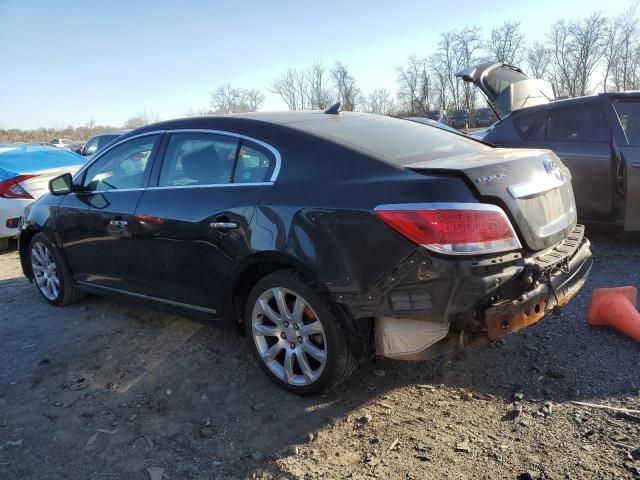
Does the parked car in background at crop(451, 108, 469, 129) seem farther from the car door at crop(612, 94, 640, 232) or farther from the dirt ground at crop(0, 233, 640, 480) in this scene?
the dirt ground at crop(0, 233, 640, 480)

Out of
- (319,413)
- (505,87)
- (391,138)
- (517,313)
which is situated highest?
(505,87)

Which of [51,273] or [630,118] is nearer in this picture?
[51,273]

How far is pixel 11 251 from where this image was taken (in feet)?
25.9

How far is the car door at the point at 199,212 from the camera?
Result: 124 inches

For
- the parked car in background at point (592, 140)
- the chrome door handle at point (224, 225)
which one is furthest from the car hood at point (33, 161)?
the parked car in background at point (592, 140)

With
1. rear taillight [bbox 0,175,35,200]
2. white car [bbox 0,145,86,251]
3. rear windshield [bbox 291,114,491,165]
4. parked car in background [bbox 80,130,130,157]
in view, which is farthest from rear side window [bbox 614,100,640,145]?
parked car in background [bbox 80,130,130,157]

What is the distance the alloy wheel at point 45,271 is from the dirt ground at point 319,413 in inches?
36.5

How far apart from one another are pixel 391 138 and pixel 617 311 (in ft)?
6.45

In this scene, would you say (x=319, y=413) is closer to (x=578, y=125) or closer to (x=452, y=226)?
(x=452, y=226)

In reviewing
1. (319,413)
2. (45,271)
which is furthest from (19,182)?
(319,413)

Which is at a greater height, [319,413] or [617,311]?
[617,311]

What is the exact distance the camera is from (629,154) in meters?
5.30

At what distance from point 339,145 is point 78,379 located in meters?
2.31

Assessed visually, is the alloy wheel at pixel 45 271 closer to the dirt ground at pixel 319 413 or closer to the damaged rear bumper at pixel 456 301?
the dirt ground at pixel 319 413
